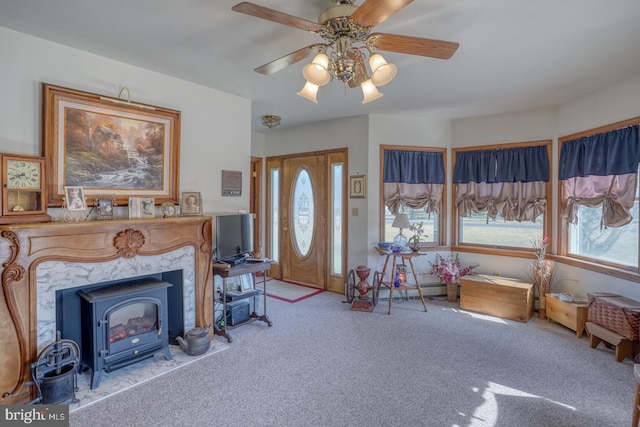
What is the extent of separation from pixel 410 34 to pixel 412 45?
1.77 ft

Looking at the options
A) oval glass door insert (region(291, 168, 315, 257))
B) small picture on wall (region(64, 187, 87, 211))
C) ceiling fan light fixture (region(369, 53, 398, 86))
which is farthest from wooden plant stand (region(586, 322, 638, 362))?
small picture on wall (region(64, 187, 87, 211))

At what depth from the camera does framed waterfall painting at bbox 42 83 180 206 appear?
243 centimetres

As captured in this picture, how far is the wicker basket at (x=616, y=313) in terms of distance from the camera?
265 centimetres

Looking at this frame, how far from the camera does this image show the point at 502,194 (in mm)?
4309

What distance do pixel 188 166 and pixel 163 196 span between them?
42cm

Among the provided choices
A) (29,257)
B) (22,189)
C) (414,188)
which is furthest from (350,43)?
(414,188)

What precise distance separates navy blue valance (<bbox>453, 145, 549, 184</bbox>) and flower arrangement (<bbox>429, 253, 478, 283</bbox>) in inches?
44.6

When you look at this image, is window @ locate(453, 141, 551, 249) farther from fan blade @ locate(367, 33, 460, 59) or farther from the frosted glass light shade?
the frosted glass light shade

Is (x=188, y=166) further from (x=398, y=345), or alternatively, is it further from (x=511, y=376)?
(x=511, y=376)

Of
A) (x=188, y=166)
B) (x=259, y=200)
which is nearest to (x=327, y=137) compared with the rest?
(x=259, y=200)

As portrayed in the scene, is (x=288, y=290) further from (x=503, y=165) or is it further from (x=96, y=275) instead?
(x=503, y=165)

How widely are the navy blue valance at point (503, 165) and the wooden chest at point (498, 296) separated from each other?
52.6 inches

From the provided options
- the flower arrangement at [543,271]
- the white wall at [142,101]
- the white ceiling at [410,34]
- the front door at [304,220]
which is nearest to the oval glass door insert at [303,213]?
the front door at [304,220]

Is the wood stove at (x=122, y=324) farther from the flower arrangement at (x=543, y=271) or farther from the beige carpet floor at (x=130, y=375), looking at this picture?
the flower arrangement at (x=543, y=271)
